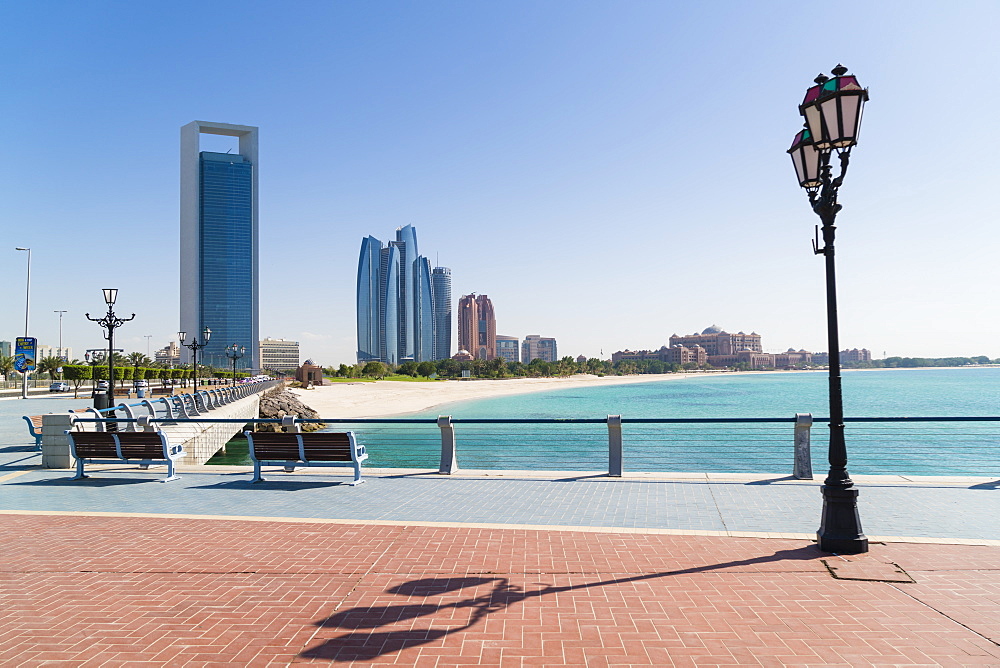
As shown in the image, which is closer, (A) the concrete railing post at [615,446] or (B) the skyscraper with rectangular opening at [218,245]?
(A) the concrete railing post at [615,446]

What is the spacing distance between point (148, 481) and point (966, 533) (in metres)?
11.3

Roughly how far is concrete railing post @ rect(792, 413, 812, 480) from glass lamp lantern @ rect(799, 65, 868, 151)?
184 inches

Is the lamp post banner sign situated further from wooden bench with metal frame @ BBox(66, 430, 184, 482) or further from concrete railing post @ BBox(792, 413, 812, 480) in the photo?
concrete railing post @ BBox(792, 413, 812, 480)

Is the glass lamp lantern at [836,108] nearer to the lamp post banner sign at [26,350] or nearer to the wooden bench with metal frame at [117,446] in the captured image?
the wooden bench with metal frame at [117,446]

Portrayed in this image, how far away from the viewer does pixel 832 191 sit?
6.69m

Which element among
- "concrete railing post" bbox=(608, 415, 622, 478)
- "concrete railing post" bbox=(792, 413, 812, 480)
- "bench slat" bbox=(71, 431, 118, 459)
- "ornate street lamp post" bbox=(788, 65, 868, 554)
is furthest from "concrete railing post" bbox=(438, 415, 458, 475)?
"ornate street lamp post" bbox=(788, 65, 868, 554)

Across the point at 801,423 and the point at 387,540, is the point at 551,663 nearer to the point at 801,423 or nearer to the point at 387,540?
the point at 387,540

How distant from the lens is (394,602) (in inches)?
194

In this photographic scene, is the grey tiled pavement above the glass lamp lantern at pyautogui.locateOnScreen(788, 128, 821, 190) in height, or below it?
Answer: below

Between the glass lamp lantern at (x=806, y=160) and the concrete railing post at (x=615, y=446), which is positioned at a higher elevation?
the glass lamp lantern at (x=806, y=160)

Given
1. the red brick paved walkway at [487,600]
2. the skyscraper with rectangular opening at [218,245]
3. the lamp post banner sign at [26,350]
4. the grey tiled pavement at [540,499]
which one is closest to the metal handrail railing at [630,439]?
the grey tiled pavement at [540,499]

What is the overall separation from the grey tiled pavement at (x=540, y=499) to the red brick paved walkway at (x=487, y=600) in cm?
72

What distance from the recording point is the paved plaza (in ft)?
13.6

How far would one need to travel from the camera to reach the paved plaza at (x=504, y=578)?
414 centimetres
